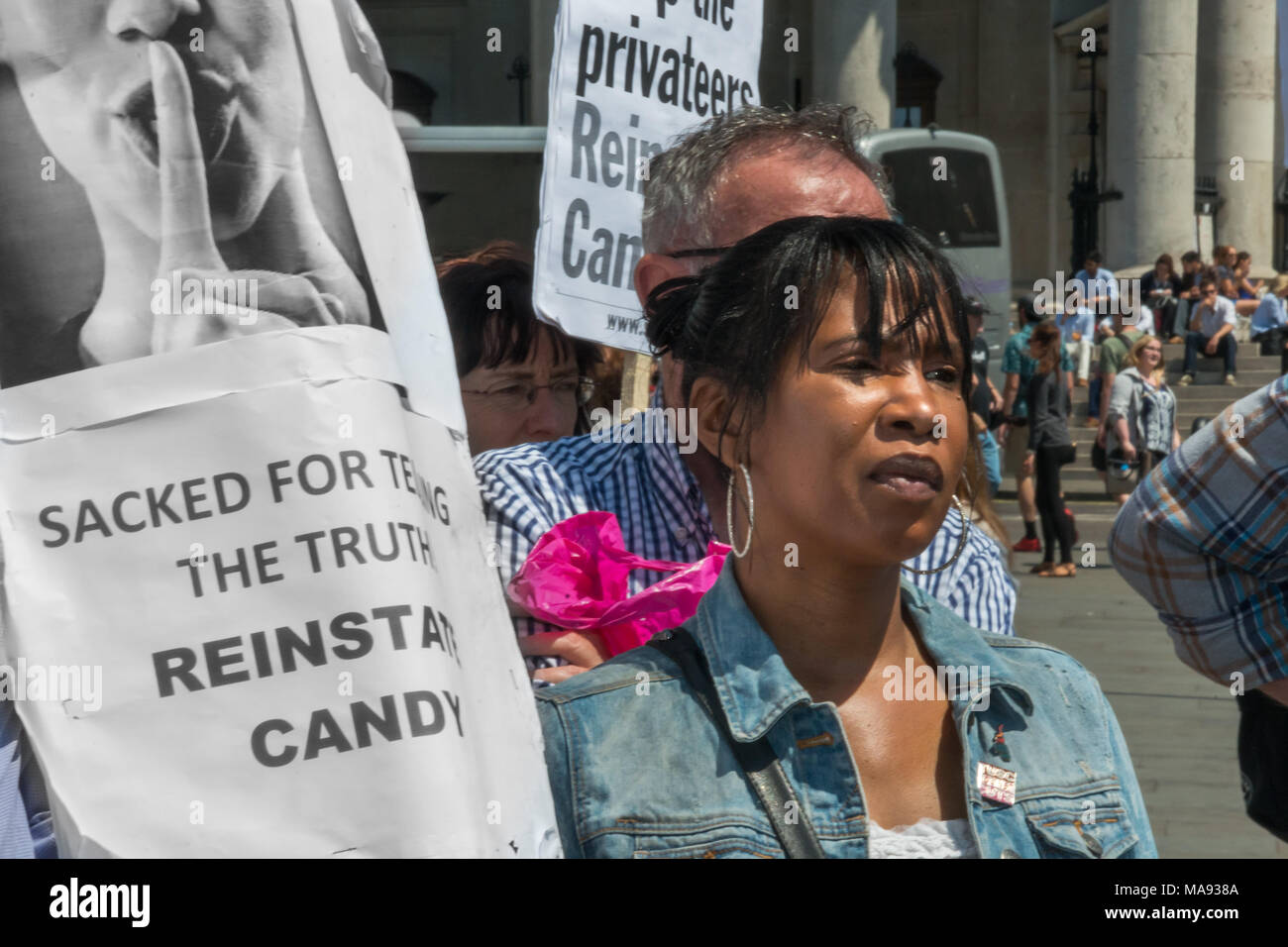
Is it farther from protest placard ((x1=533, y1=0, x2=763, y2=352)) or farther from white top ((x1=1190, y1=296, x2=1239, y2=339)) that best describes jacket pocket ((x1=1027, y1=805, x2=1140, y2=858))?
white top ((x1=1190, y1=296, x2=1239, y2=339))

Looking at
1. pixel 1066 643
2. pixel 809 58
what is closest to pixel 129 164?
pixel 1066 643

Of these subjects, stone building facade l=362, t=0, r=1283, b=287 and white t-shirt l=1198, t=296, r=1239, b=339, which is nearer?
white t-shirt l=1198, t=296, r=1239, b=339

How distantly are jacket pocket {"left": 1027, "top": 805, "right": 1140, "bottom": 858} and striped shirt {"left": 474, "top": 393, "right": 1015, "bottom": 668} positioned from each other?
66 cm

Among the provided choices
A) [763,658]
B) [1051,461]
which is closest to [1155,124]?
[1051,461]

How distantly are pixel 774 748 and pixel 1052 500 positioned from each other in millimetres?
11799

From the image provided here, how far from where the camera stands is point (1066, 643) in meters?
10.3

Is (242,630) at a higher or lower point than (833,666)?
higher

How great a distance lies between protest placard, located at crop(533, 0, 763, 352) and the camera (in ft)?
12.0

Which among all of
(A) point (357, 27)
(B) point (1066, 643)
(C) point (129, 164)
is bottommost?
(B) point (1066, 643)

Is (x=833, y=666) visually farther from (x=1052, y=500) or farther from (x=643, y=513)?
(x=1052, y=500)

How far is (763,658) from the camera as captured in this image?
2.00 m

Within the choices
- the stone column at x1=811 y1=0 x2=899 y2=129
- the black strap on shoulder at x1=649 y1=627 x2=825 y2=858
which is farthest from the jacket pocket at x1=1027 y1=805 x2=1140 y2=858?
the stone column at x1=811 y1=0 x2=899 y2=129

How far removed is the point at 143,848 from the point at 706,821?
67 centimetres
